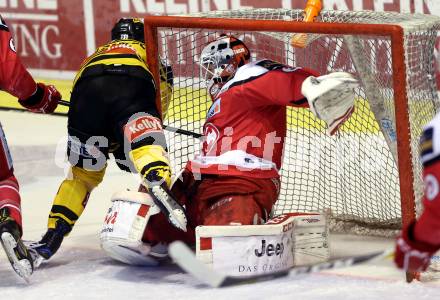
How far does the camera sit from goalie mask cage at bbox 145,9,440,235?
12.4 feet

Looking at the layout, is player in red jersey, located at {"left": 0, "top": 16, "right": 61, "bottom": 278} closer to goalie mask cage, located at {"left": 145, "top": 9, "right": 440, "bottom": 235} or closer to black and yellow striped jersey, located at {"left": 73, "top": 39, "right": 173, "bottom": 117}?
black and yellow striped jersey, located at {"left": 73, "top": 39, "right": 173, "bottom": 117}

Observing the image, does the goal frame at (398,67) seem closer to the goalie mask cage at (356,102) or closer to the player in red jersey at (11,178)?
the goalie mask cage at (356,102)

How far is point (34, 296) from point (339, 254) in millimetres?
1049

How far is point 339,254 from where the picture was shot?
4.21 metres

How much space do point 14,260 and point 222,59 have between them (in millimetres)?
982

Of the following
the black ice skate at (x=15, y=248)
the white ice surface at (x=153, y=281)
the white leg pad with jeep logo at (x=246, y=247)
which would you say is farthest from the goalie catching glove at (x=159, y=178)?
the black ice skate at (x=15, y=248)

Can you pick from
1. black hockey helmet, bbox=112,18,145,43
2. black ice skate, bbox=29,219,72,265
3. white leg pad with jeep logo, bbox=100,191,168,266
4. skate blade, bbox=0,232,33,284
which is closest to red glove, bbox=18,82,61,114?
black hockey helmet, bbox=112,18,145,43

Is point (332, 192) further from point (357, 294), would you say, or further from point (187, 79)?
point (357, 294)

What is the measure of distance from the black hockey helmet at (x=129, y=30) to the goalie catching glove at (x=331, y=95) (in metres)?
0.97

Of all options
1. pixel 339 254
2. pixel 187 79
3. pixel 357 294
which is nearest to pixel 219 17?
pixel 187 79

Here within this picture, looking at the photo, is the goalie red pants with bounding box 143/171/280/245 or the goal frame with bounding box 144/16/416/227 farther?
the goalie red pants with bounding box 143/171/280/245

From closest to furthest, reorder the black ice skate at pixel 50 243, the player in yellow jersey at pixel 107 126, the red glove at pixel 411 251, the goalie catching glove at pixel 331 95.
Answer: the red glove at pixel 411 251 < the goalie catching glove at pixel 331 95 < the player in yellow jersey at pixel 107 126 < the black ice skate at pixel 50 243

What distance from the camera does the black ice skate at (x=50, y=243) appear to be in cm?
416

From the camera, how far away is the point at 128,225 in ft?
12.8
